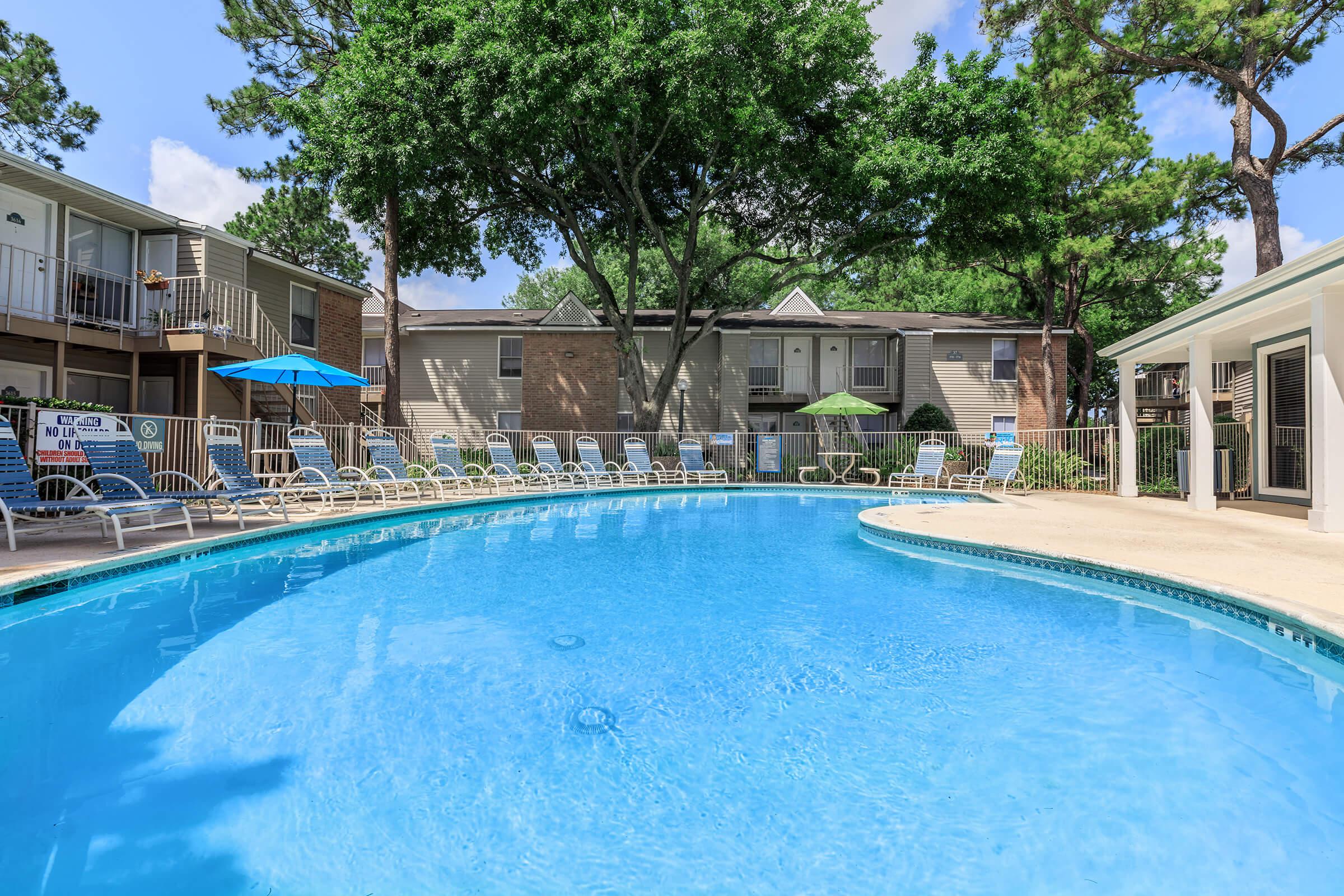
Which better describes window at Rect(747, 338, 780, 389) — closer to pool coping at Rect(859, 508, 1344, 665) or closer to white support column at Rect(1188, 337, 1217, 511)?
white support column at Rect(1188, 337, 1217, 511)

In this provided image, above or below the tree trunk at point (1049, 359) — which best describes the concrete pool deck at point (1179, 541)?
below

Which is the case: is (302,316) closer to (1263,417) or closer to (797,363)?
(797,363)

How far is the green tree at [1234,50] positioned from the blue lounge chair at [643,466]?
14.5 meters

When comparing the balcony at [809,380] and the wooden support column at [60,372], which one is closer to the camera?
the wooden support column at [60,372]

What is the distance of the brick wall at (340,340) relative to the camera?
62.0ft

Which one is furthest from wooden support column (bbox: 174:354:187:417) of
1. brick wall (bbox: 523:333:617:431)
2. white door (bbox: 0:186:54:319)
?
brick wall (bbox: 523:333:617:431)

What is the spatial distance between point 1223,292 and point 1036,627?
839 centimetres

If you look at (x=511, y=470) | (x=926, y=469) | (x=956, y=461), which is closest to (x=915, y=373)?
(x=956, y=461)

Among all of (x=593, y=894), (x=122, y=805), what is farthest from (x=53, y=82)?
(x=593, y=894)

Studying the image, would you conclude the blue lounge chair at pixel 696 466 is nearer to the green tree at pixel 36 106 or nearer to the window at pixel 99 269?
the window at pixel 99 269

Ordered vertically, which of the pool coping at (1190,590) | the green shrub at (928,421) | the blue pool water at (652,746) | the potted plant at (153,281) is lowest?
the blue pool water at (652,746)

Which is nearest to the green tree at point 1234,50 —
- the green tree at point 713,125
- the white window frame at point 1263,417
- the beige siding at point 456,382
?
the green tree at point 713,125

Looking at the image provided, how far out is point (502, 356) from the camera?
26188 mm

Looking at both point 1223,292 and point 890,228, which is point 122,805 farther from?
point 890,228
